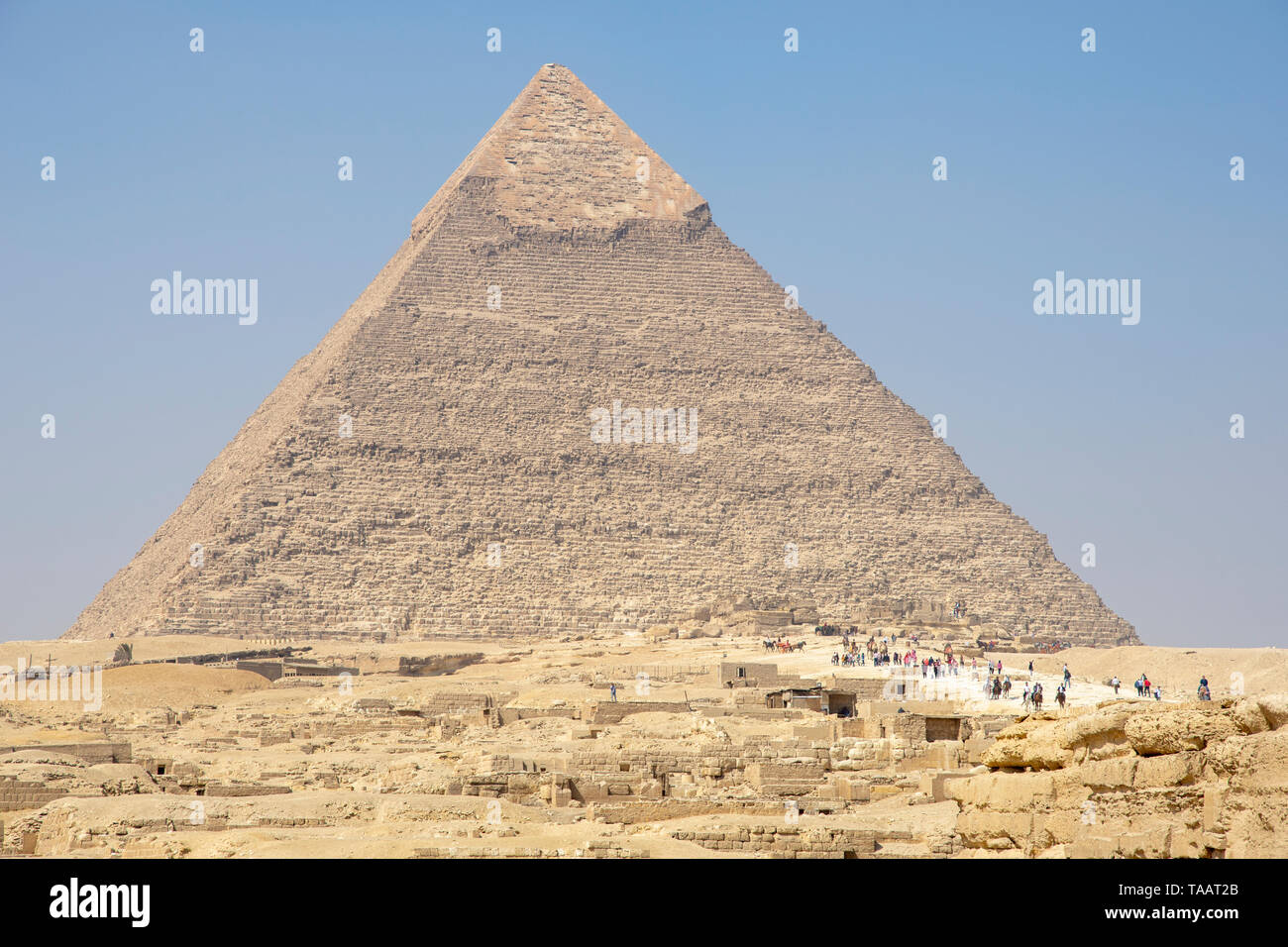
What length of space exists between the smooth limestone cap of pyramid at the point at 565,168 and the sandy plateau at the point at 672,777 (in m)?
110

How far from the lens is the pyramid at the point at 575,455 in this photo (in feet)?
397

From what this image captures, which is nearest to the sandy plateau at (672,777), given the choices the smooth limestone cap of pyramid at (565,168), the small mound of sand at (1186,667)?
the small mound of sand at (1186,667)

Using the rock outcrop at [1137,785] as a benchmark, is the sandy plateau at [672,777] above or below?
below

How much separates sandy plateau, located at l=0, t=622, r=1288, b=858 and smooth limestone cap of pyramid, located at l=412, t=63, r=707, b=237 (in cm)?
11018

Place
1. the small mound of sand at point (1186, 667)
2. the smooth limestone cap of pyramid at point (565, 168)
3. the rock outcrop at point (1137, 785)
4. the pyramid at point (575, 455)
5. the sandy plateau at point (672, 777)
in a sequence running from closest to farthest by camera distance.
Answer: the rock outcrop at point (1137, 785), the sandy plateau at point (672, 777), the small mound of sand at point (1186, 667), the pyramid at point (575, 455), the smooth limestone cap of pyramid at point (565, 168)

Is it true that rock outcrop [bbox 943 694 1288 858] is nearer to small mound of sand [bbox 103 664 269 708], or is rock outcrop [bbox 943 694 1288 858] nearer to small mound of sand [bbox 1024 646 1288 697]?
small mound of sand [bbox 1024 646 1288 697]

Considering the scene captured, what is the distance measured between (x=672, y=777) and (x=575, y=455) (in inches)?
4714

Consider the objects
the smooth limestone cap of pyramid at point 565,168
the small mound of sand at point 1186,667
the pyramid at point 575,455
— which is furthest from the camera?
the smooth limestone cap of pyramid at point 565,168

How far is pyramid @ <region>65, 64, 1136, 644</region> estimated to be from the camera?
121062mm

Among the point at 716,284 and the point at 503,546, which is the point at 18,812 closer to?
the point at 503,546

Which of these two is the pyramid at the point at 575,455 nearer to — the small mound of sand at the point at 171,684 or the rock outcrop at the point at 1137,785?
the small mound of sand at the point at 171,684

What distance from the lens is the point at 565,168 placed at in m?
145
